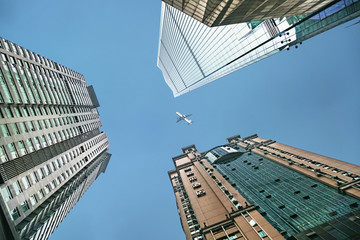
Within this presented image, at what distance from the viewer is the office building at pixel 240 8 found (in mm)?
27062

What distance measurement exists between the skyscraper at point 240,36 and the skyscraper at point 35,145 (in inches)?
1990

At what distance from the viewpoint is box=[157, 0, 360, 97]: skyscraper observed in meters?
33.7

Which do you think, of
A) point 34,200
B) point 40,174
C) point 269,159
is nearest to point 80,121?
point 40,174

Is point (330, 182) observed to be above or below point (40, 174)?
below

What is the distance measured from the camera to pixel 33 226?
43375mm

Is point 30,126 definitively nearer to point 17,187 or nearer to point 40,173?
point 40,173

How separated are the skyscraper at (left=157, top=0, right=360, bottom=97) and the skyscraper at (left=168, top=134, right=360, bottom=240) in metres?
30.7

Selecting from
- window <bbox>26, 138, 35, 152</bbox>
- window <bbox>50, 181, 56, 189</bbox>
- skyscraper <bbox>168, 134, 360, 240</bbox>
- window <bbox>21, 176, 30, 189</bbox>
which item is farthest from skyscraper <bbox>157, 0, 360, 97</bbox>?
window <bbox>50, 181, 56, 189</bbox>

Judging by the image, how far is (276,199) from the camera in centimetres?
5109

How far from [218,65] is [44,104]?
55342 millimetres

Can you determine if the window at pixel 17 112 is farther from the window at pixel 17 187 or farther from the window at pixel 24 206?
the window at pixel 24 206

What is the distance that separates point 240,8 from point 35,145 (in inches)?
1903

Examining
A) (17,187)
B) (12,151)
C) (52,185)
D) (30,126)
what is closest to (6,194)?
(17,187)

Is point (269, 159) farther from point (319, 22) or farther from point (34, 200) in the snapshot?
point (34, 200)
